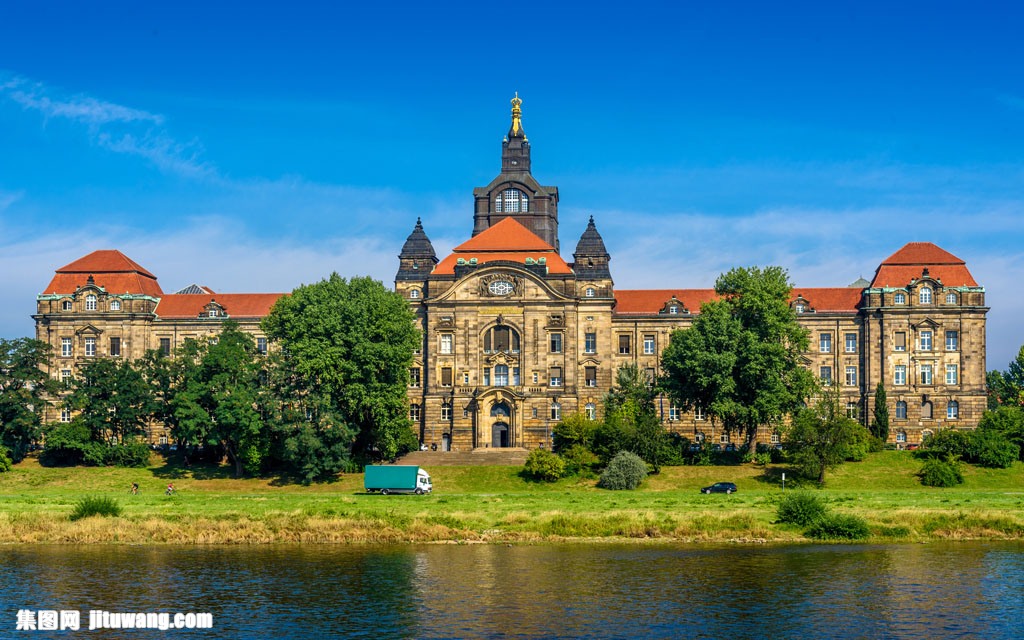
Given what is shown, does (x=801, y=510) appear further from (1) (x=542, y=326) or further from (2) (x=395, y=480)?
(1) (x=542, y=326)

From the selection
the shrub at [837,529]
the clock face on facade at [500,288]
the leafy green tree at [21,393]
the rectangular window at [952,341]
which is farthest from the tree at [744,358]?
the leafy green tree at [21,393]

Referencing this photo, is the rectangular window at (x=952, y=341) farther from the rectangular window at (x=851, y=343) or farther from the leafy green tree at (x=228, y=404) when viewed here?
the leafy green tree at (x=228, y=404)

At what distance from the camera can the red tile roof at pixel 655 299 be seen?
10869cm

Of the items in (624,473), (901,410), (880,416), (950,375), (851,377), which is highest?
(950,375)

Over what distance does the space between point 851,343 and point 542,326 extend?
96.3 feet

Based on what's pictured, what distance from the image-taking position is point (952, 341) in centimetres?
10244

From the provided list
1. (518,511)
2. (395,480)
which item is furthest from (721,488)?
(395,480)

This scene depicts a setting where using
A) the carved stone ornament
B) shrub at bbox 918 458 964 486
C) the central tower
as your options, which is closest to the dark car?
shrub at bbox 918 458 964 486

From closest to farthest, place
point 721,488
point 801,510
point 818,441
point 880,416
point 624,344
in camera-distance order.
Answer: point 801,510 < point 721,488 < point 818,441 < point 880,416 < point 624,344

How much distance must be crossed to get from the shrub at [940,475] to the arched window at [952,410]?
22212mm

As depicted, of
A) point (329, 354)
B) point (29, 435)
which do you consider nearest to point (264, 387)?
point (329, 354)

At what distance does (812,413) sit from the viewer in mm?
81375

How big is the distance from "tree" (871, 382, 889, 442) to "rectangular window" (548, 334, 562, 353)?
27.1 meters

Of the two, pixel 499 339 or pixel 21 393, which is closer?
pixel 21 393
